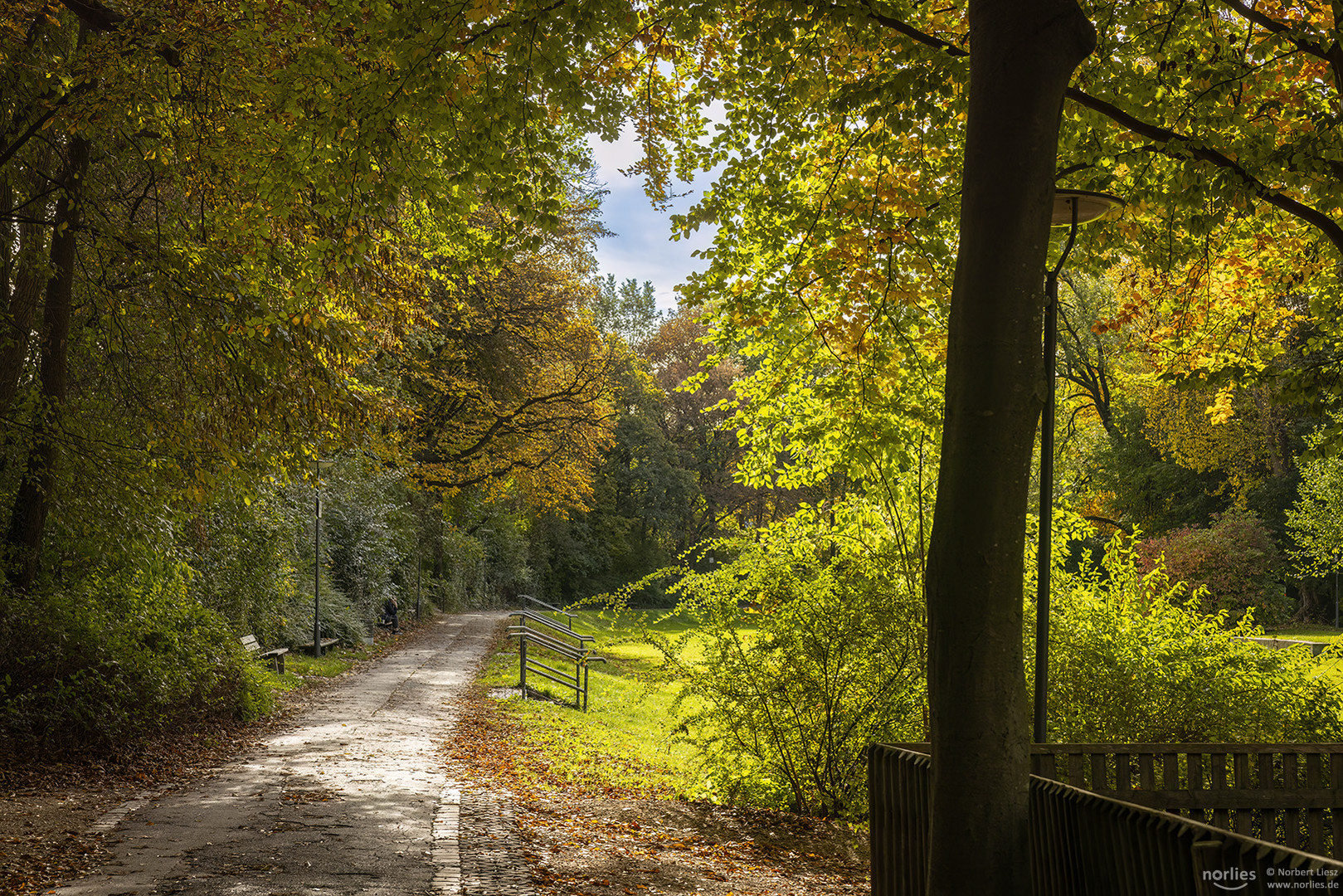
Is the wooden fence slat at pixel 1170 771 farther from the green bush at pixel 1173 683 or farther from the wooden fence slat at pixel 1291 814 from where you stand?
the green bush at pixel 1173 683

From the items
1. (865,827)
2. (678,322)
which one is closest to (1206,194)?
(865,827)

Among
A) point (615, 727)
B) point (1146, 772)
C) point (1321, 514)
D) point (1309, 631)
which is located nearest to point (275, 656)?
point (615, 727)

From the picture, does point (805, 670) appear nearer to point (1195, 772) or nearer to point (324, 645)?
point (1195, 772)

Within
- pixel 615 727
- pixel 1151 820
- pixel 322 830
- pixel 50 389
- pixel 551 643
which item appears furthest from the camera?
pixel 551 643

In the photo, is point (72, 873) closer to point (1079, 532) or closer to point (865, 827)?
point (865, 827)

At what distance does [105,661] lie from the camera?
9.26 m

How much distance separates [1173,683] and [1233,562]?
25.9 m

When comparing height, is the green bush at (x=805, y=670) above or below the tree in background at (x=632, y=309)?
below

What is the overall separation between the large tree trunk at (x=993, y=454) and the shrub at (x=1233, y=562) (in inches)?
1062

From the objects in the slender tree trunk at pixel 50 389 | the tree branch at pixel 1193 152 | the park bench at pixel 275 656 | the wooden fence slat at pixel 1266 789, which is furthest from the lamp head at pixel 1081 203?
the park bench at pixel 275 656

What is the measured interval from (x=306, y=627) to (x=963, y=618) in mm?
17104

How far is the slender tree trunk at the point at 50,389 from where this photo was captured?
9039 mm

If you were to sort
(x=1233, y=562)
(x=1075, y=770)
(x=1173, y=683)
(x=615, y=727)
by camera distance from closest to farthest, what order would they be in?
(x=1075, y=770)
(x=1173, y=683)
(x=615, y=727)
(x=1233, y=562)

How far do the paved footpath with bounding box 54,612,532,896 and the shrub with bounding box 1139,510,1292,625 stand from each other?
2507 centimetres
